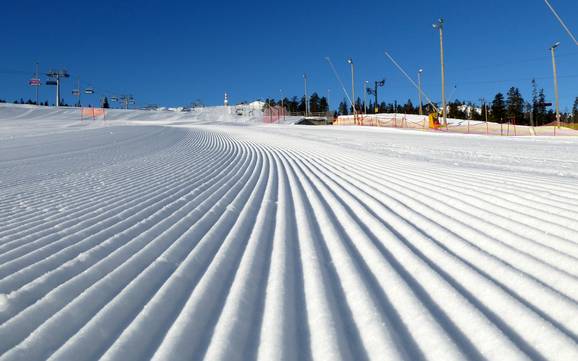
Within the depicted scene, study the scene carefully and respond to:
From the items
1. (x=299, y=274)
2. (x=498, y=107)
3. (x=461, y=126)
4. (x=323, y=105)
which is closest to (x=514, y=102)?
(x=498, y=107)

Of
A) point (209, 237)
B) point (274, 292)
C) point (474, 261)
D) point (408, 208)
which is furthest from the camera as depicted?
point (408, 208)

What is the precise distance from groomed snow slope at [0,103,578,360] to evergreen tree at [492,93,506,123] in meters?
92.4

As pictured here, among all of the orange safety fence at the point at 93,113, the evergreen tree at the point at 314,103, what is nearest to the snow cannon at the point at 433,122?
the orange safety fence at the point at 93,113

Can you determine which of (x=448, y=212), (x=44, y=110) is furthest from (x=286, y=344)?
(x=44, y=110)

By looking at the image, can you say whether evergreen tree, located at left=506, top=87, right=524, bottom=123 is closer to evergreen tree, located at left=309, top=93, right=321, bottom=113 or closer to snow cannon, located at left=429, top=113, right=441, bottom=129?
evergreen tree, located at left=309, top=93, right=321, bottom=113

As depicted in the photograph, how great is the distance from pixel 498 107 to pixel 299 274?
3989 inches

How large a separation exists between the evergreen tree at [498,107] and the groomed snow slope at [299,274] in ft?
303

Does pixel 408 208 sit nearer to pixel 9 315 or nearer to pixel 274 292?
pixel 274 292

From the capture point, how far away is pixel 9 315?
2314 mm

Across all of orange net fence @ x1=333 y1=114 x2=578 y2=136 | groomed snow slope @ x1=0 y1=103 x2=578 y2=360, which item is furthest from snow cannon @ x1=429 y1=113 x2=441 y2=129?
groomed snow slope @ x1=0 y1=103 x2=578 y2=360

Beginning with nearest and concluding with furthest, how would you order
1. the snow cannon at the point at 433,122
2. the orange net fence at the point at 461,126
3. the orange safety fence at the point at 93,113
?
1. the orange net fence at the point at 461,126
2. the snow cannon at the point at 433,122
3. the orange safety fence at the point at 93,113

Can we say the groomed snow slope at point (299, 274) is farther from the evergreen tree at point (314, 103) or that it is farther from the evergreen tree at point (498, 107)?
the evergreen tree at point (314, 103)

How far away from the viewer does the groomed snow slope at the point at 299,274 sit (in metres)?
1.96

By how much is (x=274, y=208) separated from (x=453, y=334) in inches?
128
